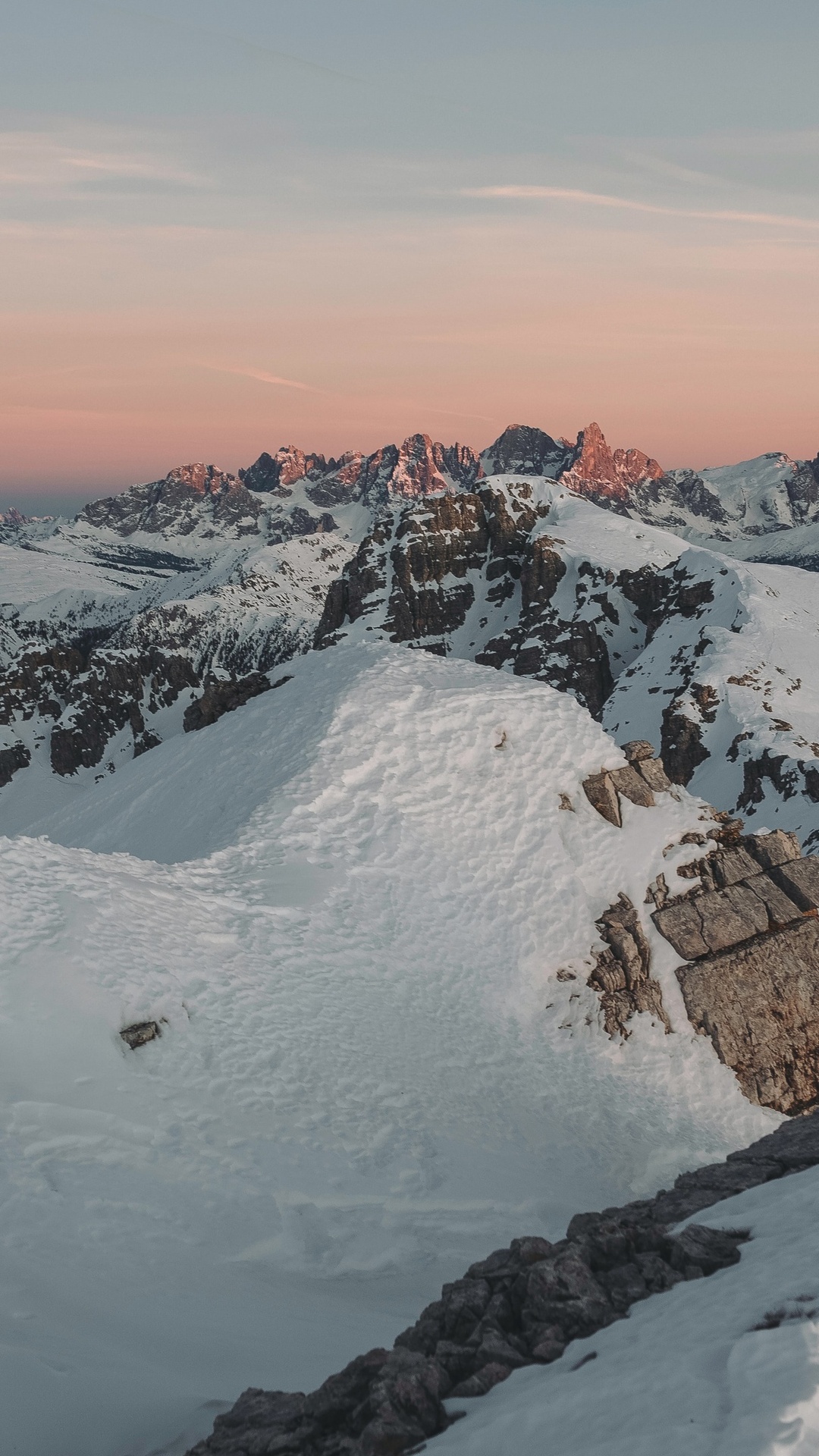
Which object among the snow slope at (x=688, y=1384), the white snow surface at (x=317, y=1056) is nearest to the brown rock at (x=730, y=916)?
the white snow surface at (x=317, y=1056)

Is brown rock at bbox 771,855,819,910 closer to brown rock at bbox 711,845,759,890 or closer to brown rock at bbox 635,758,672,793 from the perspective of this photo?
brown rock at bbox 711,845,759,890

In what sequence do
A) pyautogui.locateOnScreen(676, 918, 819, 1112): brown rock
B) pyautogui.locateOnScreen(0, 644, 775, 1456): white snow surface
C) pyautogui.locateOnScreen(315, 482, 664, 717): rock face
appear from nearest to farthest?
pyautogui.locateOnScreen(0, 644, 775, 1456): white snow surface → pyautogui.locateOnScreen(676, 918, 819, 1112): brown rock → pyautogui.locateOnScreen(315, 482, 664, 717): rock face

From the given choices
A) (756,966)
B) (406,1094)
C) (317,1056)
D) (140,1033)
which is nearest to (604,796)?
(756,966)

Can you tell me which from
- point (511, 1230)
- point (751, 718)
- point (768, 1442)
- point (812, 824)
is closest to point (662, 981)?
point (511, 1230)

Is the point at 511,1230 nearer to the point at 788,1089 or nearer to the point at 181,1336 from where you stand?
the point at 181,1336

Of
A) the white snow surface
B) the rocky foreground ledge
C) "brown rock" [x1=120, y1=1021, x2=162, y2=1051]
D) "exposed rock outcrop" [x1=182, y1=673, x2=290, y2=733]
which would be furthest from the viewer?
"exposed rock outcrop" [x1=182, y1=673, x2=290, y2=733]

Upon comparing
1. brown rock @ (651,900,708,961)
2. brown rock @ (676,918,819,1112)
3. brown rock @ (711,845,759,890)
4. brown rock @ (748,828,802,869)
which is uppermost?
brown rock @ (748,828,802,869)

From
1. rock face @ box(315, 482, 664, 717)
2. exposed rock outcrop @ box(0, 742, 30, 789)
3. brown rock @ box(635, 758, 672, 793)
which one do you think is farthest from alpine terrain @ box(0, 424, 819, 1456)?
exposed rock outcrop @ box(0, 742, 30, 789)
